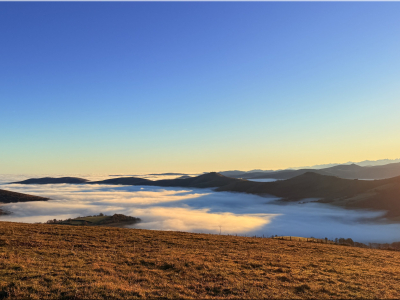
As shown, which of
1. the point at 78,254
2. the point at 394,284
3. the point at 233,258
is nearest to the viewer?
the point at 394,284

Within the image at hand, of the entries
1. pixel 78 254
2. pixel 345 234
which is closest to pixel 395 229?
pixel 345 234

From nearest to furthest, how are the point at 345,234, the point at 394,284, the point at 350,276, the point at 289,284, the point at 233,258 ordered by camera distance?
1. the point at 289,284
2. the point at 394,284
3. the point at 350,276
4. the point at 233,258
5. the point at 345,234

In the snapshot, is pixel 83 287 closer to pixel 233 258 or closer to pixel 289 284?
pixel 289 284

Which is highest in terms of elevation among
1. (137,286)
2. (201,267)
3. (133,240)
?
(137,286)

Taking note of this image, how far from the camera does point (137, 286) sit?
1270 cm

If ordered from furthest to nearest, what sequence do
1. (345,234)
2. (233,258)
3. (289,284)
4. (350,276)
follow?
(345,234) < (233,258) < (350,276) < (289,284)

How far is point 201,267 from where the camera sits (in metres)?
17.6

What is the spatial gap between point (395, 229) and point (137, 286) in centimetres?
20392

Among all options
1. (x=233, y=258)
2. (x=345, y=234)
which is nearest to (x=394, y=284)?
(x=233, y=258)

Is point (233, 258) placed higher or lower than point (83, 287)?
lower

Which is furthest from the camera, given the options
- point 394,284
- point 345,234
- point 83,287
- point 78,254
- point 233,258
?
point 345,234

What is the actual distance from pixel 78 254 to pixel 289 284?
57.5 feet

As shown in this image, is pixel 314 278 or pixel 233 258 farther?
pixel 233 258

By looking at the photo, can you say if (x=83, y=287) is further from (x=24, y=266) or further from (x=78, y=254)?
(x=78, y=254)
